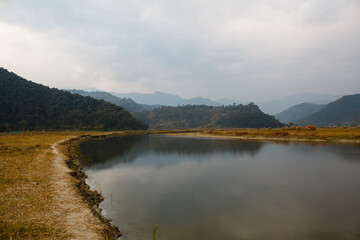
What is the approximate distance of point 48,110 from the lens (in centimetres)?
12531

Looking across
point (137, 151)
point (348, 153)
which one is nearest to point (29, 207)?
point (137, 151)

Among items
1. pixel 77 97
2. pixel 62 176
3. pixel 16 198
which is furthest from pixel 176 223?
pixel 77 97

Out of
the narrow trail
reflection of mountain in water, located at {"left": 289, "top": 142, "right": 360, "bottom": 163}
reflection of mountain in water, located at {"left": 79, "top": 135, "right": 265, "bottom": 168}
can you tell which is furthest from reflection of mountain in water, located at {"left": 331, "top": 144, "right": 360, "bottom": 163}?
the narrow trail

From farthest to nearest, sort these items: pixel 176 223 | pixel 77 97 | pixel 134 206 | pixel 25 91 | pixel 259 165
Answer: pixel 77 97 → pixel 25 91 → pixel 259 165 → pixel 134 206 → pixel 176 223

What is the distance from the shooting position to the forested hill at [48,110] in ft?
363

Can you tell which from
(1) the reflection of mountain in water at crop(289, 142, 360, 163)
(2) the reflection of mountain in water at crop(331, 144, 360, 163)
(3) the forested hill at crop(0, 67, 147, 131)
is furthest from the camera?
(3) the forested hill at crop(0, 67, 147, 131)

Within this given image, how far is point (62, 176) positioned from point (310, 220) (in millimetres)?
16372

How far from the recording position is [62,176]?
16.2 meters

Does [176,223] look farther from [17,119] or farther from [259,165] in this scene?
[17,119]

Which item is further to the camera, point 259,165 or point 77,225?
point 259,165

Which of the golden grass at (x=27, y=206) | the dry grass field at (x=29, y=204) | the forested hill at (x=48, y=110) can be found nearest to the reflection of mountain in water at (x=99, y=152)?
the dry grass field at (x=29, y=204)

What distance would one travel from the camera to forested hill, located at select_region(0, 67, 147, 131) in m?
110

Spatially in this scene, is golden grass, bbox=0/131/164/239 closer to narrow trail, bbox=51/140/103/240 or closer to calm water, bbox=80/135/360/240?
narrow trail, bbox=51/140/103/240

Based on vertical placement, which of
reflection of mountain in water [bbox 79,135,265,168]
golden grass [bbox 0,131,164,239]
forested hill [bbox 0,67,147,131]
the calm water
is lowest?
the calm water
